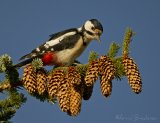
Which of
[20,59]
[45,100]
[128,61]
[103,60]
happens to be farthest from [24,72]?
[20,59]

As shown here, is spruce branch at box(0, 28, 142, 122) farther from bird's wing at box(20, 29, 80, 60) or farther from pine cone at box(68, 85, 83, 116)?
bird's wing at box(20, 29, 80, 60)

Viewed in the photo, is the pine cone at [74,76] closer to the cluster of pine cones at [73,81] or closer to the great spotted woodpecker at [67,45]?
the cluster of pine cones at [73,81]

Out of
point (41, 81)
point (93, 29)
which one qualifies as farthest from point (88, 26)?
point (41, 81)

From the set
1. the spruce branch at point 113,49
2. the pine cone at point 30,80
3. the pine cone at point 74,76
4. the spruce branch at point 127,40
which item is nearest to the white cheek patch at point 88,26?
the spruce branch at point 113,49

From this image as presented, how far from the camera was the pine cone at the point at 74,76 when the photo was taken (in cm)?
307

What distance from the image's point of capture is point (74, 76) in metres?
3.10

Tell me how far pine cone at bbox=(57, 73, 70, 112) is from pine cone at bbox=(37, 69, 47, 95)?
A: 0.62 feet

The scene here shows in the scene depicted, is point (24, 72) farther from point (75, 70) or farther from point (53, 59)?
point (53, 59)

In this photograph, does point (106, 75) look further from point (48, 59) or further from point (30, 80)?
point (48, 59)

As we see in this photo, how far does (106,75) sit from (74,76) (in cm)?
30

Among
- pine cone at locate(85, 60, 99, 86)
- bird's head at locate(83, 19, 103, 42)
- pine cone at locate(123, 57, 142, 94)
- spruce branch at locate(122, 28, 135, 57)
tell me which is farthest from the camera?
bird's head at locate(83, 19, 103, 42)

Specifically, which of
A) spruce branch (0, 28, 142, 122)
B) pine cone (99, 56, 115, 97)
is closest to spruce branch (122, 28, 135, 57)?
spruce branch (0, 28, 142, 122)

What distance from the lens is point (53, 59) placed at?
5125 mm

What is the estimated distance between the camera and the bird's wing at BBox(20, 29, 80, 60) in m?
5.19
